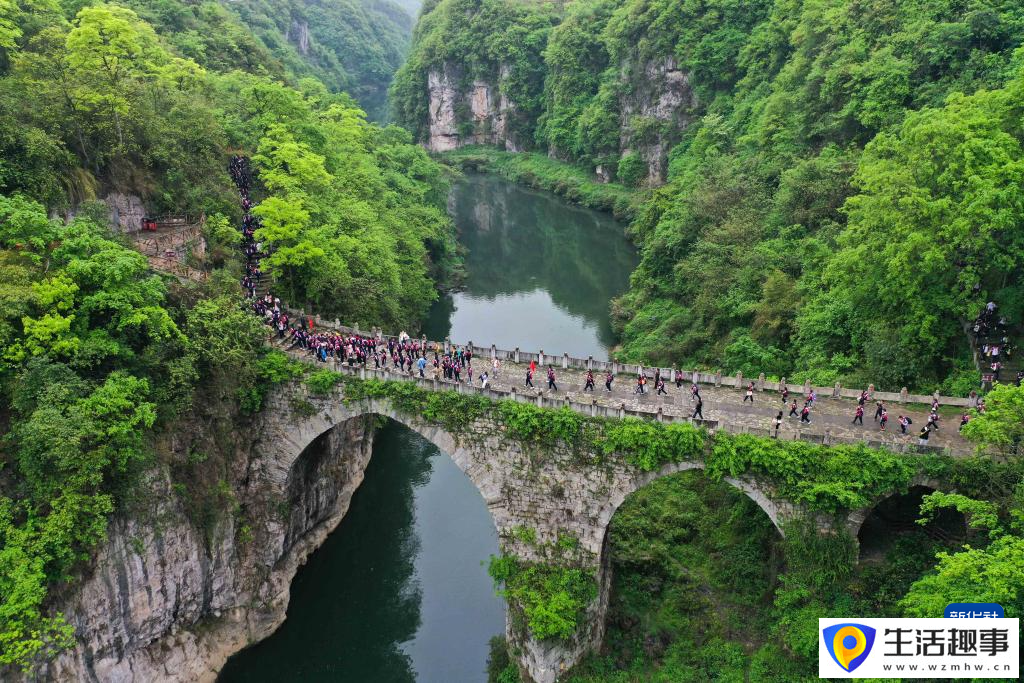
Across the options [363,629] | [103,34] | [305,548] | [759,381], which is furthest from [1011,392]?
[103,34]

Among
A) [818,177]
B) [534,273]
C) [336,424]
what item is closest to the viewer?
[336,424]

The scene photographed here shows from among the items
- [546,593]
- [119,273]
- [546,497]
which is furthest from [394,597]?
[119,273]

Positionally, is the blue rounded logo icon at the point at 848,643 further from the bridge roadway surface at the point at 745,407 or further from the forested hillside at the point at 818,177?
the forested hillside at the point at 818,177

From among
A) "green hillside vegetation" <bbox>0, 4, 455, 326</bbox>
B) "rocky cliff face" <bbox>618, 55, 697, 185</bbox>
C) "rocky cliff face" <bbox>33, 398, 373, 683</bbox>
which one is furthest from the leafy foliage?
"rocky cliff face" <bbox>618, 55, 697, 185</bbox>

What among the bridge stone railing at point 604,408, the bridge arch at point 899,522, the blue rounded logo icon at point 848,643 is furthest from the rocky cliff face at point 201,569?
the bridge arch at point 899,522

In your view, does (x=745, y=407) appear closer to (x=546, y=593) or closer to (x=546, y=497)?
(x=546, y=497)

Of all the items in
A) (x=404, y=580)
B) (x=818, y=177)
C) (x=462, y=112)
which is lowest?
(x=404, y=580)
